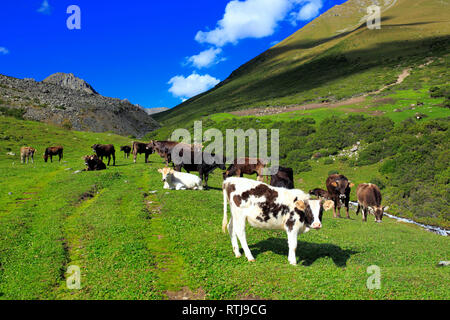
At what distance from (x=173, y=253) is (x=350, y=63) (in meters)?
119

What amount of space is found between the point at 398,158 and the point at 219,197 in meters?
26.0

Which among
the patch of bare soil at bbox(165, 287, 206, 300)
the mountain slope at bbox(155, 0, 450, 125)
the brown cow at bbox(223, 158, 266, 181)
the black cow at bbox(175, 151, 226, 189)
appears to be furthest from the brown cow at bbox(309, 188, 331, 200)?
the mountain slope at bbox(155, 0, 450, 125)

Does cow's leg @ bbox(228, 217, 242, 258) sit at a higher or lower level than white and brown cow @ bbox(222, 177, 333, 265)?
lower

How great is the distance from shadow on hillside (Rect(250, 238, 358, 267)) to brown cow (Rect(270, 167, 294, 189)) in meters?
8.05

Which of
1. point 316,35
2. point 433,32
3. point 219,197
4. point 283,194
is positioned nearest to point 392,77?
point 433,32

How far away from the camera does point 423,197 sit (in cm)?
2800

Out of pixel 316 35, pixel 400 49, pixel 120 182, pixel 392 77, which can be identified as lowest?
pixel 120 182

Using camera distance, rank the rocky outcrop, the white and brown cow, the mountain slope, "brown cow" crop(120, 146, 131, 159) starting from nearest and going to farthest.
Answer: the white and brown cow, "brown cow" crop(120, 146, 131, 159), the mountain slope, the rocky outcrop

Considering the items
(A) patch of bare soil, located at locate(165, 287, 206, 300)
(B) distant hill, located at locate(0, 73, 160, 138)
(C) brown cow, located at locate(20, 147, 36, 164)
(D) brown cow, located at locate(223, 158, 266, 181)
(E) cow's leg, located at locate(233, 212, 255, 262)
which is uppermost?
(B) distant hill, located at locate(0, 73, 160, 138)

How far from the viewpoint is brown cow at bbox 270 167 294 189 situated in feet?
67.0

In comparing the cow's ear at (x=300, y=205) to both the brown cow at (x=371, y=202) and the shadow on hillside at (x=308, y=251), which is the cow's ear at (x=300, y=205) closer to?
the shadow on hillside at (x=308, y=251)

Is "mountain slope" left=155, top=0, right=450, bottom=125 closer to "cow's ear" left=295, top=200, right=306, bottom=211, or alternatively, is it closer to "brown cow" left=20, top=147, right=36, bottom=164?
"brown cow" left=20, top=147, right=36, bottom=164

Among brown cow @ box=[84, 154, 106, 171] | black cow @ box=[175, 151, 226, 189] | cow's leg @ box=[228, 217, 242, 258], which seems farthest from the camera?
brown cow @ box=[84, 154, 106, 171]
